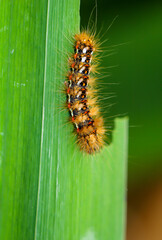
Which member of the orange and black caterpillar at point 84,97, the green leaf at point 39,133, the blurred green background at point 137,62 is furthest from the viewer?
the blurred green background at point 137,62

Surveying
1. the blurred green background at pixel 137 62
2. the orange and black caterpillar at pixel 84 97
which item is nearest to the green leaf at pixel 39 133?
the orange and black caterpillar at pixel 84 97

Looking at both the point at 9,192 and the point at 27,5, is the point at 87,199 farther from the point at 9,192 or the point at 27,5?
the point at 27,5

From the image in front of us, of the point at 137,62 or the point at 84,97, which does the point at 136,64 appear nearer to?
the point at 137,62

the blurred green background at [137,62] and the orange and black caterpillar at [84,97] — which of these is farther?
the blurred green background at [137,62]

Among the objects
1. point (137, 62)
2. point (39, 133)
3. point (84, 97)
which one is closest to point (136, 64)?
point (137, 62)

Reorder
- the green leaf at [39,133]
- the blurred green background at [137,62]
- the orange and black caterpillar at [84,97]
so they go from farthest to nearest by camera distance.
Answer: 1. the blurred green background at [137,62]
2. the orange and black caterpillar at [84,97]
3. the green leaf at [39,133]

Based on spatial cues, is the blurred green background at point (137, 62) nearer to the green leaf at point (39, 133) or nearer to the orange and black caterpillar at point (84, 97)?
the orange and black caterpillar at point (84, 97)

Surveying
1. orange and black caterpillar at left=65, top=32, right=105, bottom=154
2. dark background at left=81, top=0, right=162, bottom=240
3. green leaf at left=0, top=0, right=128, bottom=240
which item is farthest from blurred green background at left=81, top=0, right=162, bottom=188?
green leaf at left=0, top=0, right=128, bottom=240

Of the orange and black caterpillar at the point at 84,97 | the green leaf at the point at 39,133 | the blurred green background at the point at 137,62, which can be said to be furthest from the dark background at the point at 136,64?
the green leaf at the point at 39,133
